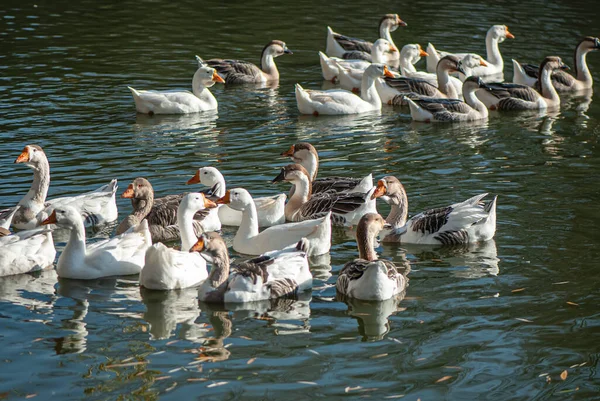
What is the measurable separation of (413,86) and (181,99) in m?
5.01

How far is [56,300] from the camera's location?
10086 mm

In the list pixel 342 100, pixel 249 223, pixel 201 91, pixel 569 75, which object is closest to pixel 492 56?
pixel 569 75

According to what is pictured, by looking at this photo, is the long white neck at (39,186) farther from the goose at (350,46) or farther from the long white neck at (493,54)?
the long white neck at (493,54)

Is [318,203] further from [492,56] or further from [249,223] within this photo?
[492,56]

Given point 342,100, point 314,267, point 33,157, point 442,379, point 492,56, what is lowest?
point 314,267

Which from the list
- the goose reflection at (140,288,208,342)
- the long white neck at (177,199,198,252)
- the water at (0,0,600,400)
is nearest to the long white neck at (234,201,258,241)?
the long white neck at (177,199,198,252)

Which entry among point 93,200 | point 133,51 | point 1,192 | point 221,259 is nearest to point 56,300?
point 221,259

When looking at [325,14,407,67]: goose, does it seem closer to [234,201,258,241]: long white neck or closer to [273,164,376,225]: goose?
[273,164,376,225]: goose

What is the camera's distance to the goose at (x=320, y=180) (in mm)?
12852

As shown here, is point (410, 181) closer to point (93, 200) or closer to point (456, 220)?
point (456, 220)

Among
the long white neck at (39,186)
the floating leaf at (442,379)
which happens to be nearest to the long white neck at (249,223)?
the long white neck at (39,186)

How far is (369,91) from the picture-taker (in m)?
19.8

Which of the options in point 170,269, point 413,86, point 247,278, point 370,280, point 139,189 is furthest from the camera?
point 413,86

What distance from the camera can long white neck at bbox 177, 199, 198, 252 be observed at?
36.9 ft
